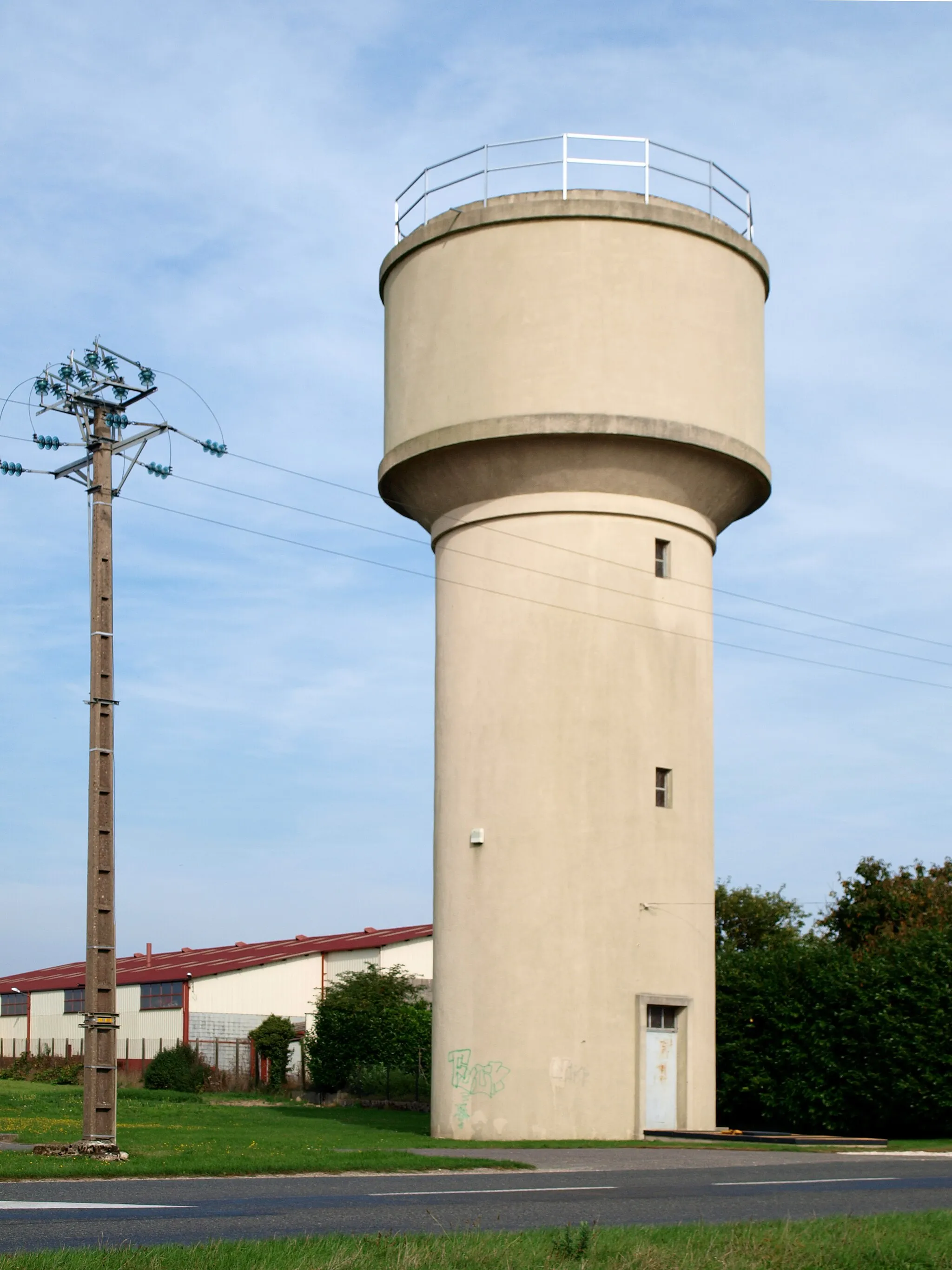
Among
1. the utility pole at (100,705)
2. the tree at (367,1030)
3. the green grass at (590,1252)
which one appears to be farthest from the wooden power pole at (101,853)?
the tree at (367,1030)

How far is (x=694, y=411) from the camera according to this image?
2689 cm

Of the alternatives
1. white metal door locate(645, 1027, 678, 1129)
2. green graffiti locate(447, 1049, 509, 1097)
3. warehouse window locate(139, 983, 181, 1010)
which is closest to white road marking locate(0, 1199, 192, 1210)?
green graffiti locate(447, 1049, 509, 1097)

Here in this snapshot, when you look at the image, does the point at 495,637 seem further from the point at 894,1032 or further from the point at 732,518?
the point at 894,1032

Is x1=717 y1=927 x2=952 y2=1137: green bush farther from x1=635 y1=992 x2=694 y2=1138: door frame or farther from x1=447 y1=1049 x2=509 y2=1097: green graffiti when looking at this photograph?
x1=447 y1=1049 x2=509 y2=1097: green graffiti

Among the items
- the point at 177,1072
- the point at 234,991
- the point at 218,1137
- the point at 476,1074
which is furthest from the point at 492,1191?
the point at 234,991

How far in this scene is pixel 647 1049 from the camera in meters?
25.7

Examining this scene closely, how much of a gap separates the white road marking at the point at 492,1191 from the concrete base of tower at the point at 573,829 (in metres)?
9.57

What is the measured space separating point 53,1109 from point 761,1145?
690 inches

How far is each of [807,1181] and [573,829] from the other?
9490mm

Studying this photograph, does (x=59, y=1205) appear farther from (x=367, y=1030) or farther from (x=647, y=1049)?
(x=367, y=1030)

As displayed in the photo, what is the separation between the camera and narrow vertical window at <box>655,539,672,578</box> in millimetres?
27375

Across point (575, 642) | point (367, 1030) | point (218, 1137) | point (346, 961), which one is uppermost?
point (575, 642)

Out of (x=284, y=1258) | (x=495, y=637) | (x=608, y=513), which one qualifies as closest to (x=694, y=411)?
(x=608, y=513)

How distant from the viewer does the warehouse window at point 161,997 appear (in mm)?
52344
